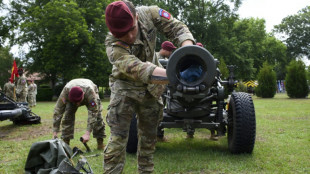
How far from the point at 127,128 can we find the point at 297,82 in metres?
22.5

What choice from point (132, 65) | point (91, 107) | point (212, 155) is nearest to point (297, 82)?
point (212, 155)

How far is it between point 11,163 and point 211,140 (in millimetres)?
3778

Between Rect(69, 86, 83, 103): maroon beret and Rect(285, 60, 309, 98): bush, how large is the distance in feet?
69.3

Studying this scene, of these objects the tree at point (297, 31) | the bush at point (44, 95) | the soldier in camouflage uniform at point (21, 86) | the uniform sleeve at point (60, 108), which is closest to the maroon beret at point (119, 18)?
the uniform sleeve at point (60, 108)

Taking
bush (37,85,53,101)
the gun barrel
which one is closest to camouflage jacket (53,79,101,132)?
the gun barrel

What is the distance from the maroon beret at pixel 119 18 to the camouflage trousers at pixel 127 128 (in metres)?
0.77

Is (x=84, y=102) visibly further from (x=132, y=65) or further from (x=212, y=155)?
(x=132, y=65)

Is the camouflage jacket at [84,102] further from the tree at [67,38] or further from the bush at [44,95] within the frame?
the bush at [44,95]

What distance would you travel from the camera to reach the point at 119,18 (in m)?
→ 2.10

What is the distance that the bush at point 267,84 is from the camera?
24.0 metres

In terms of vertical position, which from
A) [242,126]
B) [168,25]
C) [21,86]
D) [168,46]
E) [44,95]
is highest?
[168,46]

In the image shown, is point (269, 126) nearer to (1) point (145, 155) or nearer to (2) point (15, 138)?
(1) point (145, 155)

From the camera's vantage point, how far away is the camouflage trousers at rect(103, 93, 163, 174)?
2662 mm

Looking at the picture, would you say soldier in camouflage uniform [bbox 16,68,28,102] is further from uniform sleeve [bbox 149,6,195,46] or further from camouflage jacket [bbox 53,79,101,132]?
uniform sleeve [bbox 149,6,195,46]
